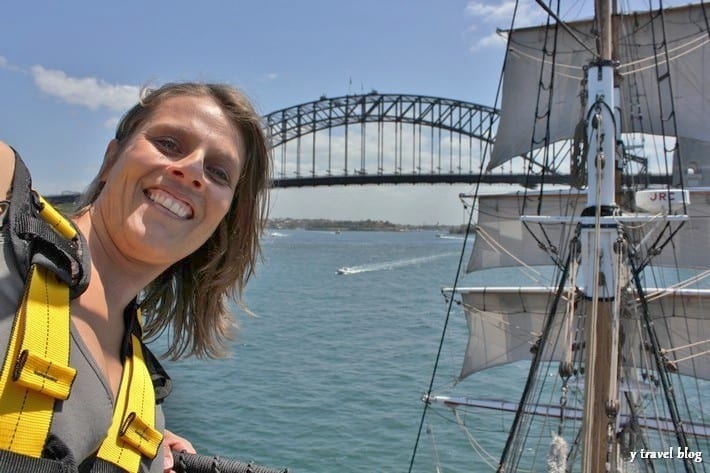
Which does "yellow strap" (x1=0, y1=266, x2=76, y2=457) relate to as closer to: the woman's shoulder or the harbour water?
the woman's shoulder

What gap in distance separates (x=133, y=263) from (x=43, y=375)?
42 centimetres

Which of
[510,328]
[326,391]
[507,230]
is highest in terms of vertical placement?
[507,230]

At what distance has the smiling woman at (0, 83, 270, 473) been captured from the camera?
33.7 inches

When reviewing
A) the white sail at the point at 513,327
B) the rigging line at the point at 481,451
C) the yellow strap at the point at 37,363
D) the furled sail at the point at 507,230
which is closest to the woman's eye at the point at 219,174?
the yellow strap at the point at 37,363

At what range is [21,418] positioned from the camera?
2.62ft

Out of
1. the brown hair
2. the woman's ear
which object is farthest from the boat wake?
the woman's ear

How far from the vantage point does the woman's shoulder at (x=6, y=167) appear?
0.89 m

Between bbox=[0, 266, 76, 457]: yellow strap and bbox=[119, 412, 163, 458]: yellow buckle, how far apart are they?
25 cm

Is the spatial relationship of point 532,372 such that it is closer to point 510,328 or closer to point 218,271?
point 218,271

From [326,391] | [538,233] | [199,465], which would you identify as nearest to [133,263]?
[199,465]

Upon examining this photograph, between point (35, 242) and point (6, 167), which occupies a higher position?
point (6, 167)

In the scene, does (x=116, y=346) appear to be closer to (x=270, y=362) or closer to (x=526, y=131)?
(x=270, y=362)

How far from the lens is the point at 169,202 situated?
1241mm

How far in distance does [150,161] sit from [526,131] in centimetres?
2021
